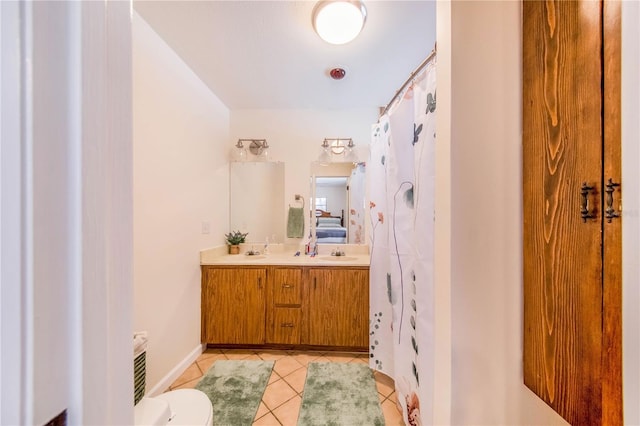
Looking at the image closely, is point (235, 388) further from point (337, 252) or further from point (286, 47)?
point (286, 47)

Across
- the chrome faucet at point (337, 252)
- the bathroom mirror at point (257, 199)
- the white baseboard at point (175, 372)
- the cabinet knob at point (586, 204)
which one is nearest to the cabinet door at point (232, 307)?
the white baseboard at point (175, 372)

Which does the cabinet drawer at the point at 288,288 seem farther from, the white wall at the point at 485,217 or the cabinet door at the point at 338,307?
the white wall at the point at 485,217

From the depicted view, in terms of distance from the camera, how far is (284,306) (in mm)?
2168

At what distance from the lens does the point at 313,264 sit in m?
2.17

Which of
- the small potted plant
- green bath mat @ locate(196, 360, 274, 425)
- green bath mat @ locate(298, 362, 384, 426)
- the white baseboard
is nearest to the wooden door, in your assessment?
green bath mat @ locate(298, 362, 384, 426)

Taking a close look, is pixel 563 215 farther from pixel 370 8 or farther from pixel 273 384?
pixel 273 384

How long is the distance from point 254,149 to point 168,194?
1165mm

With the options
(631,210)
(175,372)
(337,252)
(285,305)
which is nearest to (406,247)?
(631,210)

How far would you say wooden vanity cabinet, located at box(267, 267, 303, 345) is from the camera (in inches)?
84.7

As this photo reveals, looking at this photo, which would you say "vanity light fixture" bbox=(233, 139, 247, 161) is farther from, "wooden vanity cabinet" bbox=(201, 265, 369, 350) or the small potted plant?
"wooden vanity cabinet" bbox=(201, 265, 369, 350)

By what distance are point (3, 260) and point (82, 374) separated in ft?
0.52

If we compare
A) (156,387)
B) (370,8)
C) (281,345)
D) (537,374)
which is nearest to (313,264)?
(281,345)

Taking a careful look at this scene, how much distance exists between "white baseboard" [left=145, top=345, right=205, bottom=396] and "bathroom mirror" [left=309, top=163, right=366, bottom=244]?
4.95ft

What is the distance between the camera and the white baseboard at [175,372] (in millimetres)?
1618
